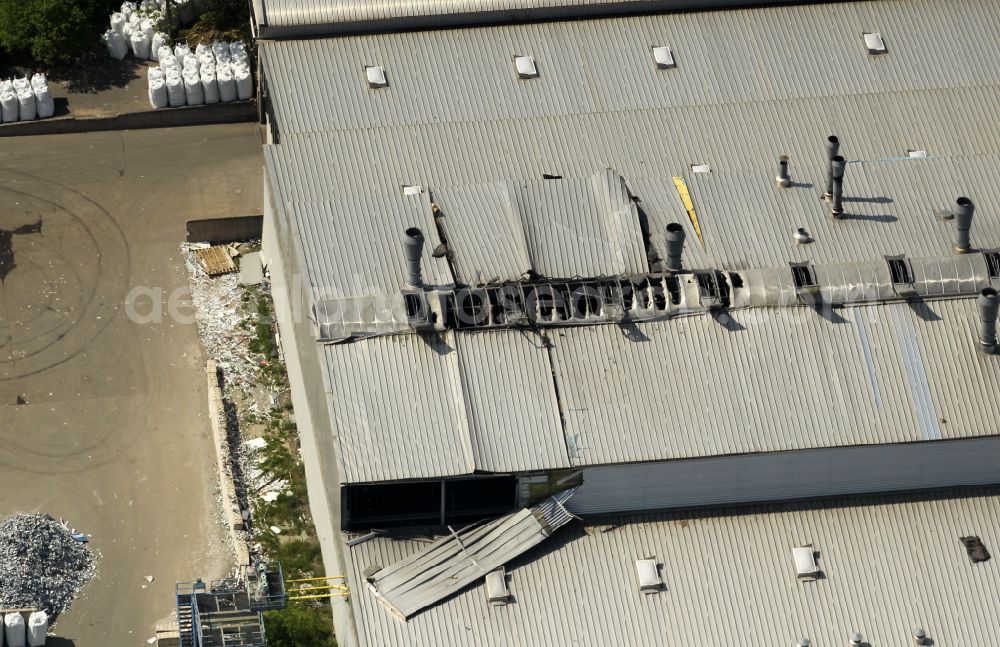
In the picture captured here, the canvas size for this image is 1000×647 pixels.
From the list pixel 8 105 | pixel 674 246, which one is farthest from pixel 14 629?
pixel 8 105

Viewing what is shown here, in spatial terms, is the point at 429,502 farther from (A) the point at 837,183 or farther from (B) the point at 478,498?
(A) the point at 837,183

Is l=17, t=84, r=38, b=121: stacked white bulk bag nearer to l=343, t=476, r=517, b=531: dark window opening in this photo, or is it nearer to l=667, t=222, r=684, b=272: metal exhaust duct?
l=343, t=476, r=517, b=531: dark window opening

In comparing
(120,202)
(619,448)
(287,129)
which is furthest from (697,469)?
(120,202)

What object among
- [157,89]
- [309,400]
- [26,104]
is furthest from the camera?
[157,89]

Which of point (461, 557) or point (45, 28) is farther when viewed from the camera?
point (45, 28)

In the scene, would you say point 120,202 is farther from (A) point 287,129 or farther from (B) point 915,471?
(B) point 915,471

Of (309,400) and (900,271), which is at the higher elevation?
(900,271)

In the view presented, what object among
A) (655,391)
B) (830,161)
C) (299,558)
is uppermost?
(830,161)
